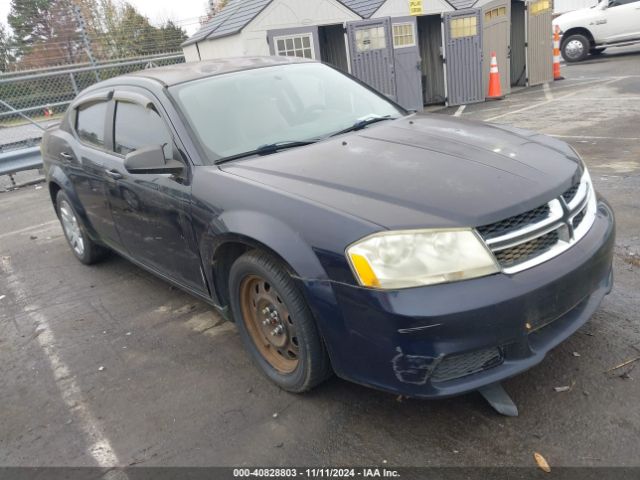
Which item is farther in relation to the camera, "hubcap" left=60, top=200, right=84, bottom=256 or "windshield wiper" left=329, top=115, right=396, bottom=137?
"hubcap" left=60, top=200, right=84, bottom=256

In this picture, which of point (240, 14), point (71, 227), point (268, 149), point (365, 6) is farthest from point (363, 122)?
A: point (365, 6)

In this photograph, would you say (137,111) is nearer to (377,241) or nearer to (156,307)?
(156,307)

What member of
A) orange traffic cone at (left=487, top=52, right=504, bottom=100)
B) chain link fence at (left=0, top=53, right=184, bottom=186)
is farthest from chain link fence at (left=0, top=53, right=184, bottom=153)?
orange traffic cone at (left=487, top=52, right=504, bottom=100)

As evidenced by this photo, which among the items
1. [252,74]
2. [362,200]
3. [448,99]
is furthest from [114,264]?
[448,99]

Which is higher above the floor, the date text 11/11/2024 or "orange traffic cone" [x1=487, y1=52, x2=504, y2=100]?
"orange traffic cone" [x1=487, y1=52, x2=504, y2=100]

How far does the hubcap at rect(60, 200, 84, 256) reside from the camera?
5.16 metres

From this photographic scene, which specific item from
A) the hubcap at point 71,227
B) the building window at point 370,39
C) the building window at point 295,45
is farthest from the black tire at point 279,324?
the building window at point 370,39

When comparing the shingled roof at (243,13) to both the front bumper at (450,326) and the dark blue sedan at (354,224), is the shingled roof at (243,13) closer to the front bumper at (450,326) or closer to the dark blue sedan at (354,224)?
the dark blue sedan at (354,224)

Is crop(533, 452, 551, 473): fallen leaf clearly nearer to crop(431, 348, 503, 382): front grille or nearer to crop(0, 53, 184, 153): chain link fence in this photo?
crop(431, 348, 503, 382): front grille

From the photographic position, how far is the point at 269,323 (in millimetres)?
2969

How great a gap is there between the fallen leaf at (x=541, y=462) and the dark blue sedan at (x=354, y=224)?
1.06 feet

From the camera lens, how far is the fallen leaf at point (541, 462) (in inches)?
88.7

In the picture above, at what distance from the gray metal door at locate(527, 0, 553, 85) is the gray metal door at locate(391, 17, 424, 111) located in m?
3.60

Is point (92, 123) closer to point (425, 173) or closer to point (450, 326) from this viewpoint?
point (425, 173)
